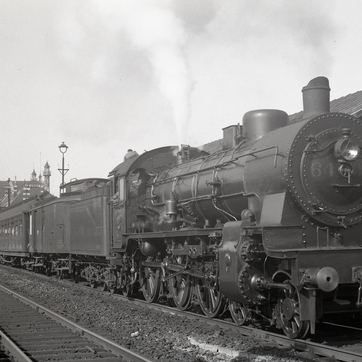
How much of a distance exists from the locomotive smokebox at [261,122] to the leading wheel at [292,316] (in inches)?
111

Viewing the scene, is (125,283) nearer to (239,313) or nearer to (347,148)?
(239,313)

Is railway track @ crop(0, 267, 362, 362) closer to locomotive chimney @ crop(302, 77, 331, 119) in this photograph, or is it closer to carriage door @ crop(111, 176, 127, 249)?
locomotive chimney @ crop(302, 77, 331, 119)

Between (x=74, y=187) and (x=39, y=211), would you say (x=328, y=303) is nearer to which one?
(x=74, y=187)

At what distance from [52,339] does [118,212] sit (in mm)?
4798

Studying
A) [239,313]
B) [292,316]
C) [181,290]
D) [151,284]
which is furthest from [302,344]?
[151,284]

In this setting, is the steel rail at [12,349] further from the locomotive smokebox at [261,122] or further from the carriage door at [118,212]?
the locomotive smokebox at [261,122]

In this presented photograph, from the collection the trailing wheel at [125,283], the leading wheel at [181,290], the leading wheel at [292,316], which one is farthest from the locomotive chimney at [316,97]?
the trailing wheel at [125,283]

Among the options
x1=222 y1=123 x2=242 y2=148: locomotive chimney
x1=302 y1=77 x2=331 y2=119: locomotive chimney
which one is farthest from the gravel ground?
x1=302 y1=77 x2=331 y2=119: locomotive chimney

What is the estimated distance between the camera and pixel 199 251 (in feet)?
29.8

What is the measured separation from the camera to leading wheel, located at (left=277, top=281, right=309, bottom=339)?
22.0 ft

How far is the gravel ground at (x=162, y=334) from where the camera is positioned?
6207 mm

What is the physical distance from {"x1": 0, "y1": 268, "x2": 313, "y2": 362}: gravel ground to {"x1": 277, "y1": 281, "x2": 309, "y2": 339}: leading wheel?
1.50ft

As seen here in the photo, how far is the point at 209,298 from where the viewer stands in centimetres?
928

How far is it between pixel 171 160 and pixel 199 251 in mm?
3815
